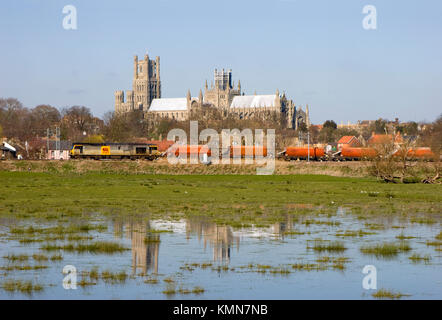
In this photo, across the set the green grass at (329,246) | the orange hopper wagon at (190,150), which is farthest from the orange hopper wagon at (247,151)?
the green grass at (329,246)

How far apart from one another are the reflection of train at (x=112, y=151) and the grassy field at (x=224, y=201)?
42.4 m

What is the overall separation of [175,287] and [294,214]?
1667 cm

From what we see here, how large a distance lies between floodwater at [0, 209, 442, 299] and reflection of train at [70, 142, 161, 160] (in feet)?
223

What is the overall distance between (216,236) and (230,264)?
5253 mm

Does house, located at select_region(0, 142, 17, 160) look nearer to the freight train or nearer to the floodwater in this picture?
the freight train

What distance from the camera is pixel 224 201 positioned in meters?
38.8

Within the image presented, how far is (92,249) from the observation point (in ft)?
68.6

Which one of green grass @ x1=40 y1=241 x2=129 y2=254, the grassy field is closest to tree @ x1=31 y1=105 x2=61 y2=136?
the grassy field

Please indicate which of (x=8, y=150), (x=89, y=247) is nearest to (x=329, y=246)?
(x=89, y=247)

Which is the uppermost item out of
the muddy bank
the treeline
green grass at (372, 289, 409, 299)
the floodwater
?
the treeline

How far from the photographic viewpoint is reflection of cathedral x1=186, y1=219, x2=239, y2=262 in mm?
20781

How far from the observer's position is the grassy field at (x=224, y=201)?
3163 centimetres
